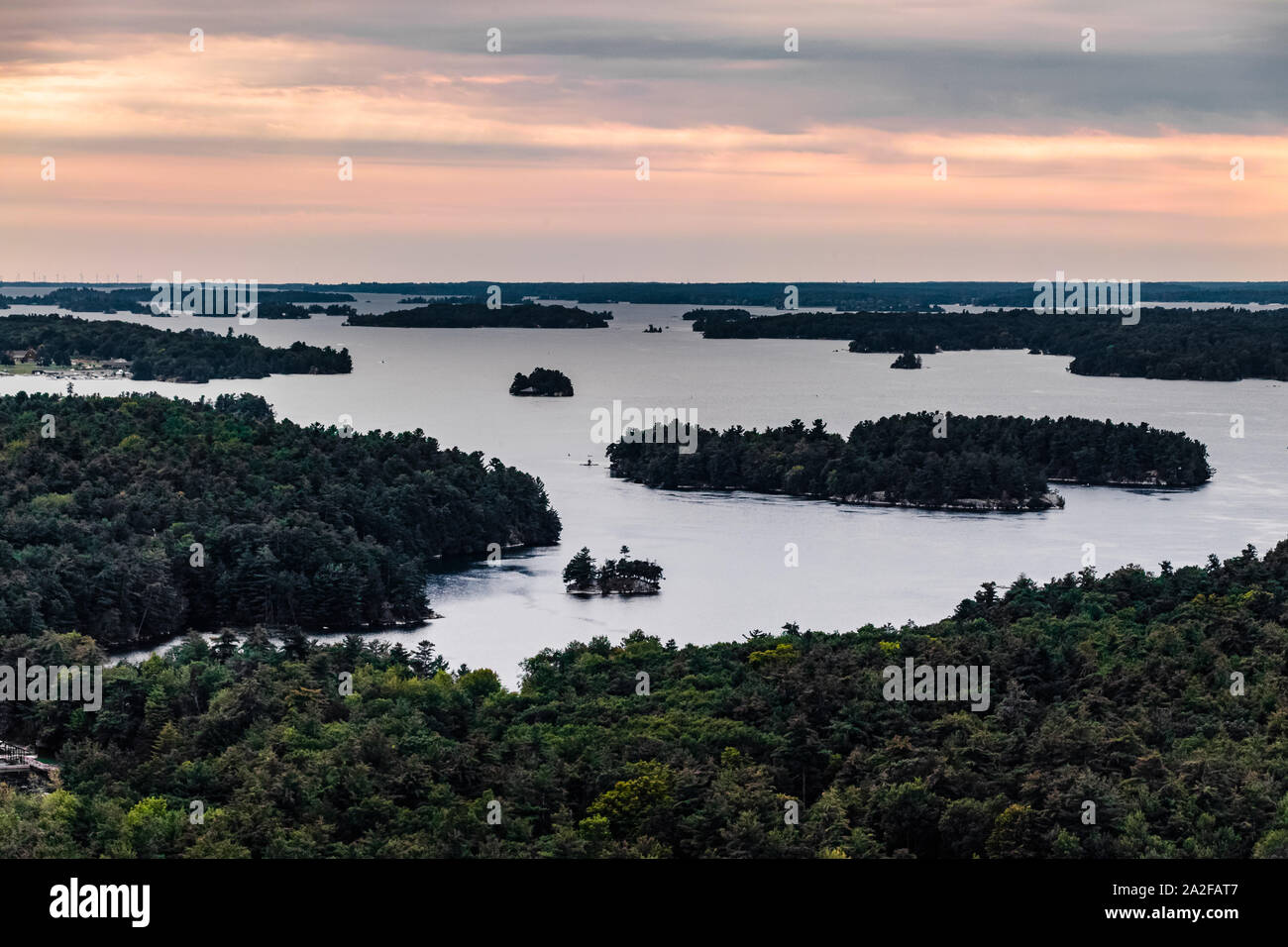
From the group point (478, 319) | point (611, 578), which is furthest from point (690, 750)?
point (478, 319)

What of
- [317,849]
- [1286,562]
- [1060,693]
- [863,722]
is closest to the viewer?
[317,849]

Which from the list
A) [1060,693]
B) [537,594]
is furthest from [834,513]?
[1060,693]

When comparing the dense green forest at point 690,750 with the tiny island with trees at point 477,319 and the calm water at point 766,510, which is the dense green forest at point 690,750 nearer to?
the calm water at point 766,510

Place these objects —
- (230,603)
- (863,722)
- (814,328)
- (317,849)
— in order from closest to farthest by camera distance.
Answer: (317,849)
(863,722)
(230,603)
(814,328)

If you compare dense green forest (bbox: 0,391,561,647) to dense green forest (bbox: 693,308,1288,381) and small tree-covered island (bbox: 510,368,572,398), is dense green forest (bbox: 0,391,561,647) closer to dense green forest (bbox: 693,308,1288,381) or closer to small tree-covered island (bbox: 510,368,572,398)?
small tree-covered island (bbox: 510,368,572,398)

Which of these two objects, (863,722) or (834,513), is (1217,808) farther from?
(834,513)
